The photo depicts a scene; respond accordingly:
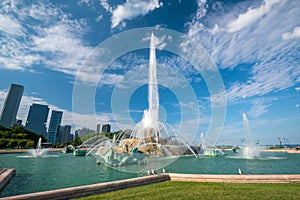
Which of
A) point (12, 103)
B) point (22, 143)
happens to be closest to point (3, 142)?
point (22, 143)

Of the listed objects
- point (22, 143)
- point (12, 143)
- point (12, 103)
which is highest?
point (12, 103)

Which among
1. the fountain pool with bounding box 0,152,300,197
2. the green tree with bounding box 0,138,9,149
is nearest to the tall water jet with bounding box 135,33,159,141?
the fountain pool with bounding box 0,152,300,197

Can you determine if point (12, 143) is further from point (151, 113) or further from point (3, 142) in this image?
point (151, 113)

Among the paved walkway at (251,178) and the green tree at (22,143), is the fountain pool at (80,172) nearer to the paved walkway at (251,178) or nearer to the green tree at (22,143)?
the paved walkway at (251,178)

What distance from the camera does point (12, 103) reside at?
18075 cm

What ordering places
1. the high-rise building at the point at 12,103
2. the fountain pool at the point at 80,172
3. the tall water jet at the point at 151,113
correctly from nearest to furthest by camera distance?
the fountain pool at the point at 80,172 → the tall water jet at the point at 151,113 → the high-rise building at the point at 12,103

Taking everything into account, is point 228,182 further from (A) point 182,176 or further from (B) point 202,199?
(B) point 202,199

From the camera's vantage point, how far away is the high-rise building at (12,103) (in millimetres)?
175125

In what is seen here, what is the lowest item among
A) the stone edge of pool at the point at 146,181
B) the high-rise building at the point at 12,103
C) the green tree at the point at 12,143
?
the stone edge of pool at the point at 146,181

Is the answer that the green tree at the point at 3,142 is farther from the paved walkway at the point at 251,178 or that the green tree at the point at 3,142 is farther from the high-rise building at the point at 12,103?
the high-rise building at the point at 12,103

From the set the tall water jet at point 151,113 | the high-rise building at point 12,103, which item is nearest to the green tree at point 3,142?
the tall water jet at point 151,113

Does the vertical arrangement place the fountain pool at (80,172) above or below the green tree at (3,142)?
below

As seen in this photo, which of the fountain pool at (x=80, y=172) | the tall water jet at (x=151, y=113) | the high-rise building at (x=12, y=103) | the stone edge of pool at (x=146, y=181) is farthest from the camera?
the high-rise building at (x=12, y=103)

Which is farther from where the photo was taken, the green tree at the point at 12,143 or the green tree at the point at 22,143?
the green tree at the point at 22,143
